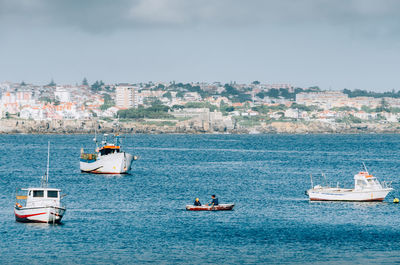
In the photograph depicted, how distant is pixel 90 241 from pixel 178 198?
2174 cm

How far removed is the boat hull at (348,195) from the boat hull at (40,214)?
22.7 meters

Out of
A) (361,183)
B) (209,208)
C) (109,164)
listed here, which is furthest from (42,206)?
(109,164)

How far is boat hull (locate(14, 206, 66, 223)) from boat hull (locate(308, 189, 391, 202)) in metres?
22.7

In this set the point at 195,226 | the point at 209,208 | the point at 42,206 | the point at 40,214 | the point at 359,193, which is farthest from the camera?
the point at 359,193

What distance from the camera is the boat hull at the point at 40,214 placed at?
45875 mm

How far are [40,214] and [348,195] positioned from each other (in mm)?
26099

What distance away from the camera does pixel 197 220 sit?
164 feet

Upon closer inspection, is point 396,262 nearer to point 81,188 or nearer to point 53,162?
point 81,188

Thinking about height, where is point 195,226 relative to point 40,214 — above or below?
below

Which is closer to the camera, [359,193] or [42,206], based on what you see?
[42,206]

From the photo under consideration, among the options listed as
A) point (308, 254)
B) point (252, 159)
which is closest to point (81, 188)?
point (308, 254)

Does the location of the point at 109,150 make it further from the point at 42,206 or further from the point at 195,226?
the point at 42,206

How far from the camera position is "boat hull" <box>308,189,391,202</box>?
194 ft

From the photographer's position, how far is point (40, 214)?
151ft
